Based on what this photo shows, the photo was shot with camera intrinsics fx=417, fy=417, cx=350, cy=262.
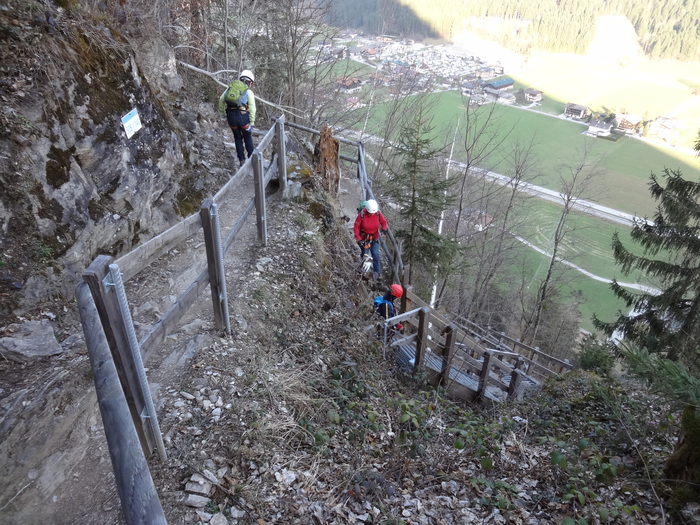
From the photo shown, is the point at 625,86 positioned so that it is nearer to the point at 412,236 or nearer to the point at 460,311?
the point at 460,311

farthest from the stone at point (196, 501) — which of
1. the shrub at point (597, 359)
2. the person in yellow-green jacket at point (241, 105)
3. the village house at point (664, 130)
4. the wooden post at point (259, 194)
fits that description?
the village house at point (664, 130)

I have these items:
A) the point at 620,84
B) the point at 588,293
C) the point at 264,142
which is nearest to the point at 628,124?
the point at 620,84

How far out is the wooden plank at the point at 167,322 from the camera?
300 cm

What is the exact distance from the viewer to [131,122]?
5617 millimetres

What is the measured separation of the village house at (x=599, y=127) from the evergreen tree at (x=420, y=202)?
158ft

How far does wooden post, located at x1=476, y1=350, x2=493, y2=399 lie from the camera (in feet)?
25.1

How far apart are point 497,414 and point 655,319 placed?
10286mm

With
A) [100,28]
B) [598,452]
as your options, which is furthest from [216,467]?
[100,28]

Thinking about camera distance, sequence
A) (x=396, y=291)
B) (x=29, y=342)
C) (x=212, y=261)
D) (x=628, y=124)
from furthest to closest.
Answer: (x=628, y=124) < (x=396, y=291) < (x=212, y=261) < (x=29, y=342)

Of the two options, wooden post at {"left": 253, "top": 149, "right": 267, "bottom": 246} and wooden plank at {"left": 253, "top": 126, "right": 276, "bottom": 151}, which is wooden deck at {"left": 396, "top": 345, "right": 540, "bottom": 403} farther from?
wooden plank at {"left": 253, "top": 126, "right": 276, "bottom": 151}

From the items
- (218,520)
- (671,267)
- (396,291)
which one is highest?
(218,520)

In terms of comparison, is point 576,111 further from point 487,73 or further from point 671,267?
point 671,267

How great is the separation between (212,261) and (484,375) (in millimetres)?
5834

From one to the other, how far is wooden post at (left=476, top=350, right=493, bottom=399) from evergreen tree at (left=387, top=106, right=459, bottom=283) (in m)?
5.58
